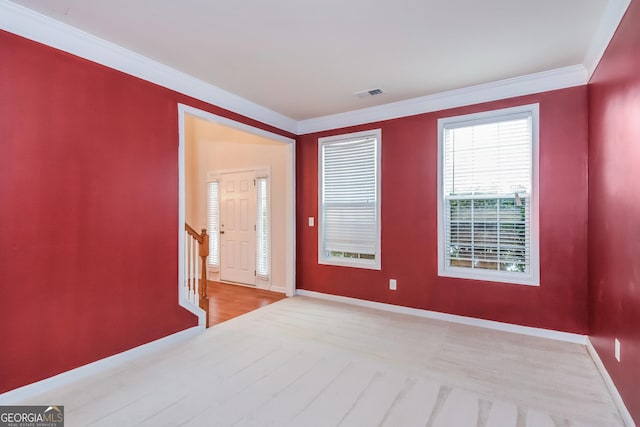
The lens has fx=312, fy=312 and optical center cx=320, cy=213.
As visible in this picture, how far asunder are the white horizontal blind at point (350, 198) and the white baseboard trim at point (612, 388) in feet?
7.57

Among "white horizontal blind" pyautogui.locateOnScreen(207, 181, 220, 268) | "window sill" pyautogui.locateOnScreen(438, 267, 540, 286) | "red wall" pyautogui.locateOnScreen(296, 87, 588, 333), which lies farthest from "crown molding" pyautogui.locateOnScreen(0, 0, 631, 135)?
"white horizontal blind" pyautogui.locateOnScreen(207, 181, 220, 268)

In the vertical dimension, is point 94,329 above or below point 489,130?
below

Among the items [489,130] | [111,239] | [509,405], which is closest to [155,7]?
[111,239]

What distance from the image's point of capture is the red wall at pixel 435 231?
3.03 meters

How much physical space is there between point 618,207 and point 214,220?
5.60m

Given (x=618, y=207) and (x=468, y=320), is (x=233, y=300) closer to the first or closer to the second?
(x=468, y=320)

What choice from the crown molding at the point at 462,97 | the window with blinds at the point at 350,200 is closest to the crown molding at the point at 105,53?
the crown molding at the point at 462,97

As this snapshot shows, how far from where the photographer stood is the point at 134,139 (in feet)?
9.16

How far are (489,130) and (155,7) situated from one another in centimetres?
330

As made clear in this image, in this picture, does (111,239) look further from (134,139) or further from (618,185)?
(618,185)

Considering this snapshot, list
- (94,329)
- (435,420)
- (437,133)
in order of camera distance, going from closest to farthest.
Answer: (435,420) → (94,329) → (437,133)

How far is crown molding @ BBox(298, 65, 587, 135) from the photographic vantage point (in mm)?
3053

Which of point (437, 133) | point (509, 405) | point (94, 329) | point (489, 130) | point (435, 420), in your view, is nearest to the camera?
point (435, 420)

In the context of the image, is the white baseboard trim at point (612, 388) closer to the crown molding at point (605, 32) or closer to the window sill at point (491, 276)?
the window sill at point (491, 276)
